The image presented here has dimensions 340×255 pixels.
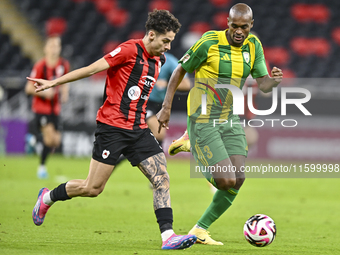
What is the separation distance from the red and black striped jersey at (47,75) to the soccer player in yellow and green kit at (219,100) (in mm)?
6061

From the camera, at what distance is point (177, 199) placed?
27.9 feet

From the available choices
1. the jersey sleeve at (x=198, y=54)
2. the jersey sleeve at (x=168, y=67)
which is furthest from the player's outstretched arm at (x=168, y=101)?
the jersey sleeve at (x=168, y=67)

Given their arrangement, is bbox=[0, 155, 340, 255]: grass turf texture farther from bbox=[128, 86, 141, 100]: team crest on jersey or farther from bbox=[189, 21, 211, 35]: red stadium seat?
bbox=[189, 21, 211, 35]: red stadium seat

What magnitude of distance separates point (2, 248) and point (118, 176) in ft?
25.1

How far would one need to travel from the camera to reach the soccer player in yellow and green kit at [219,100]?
4883 mm

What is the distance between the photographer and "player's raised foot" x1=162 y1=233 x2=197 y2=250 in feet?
14.2

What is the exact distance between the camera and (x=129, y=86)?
4688 millimetres

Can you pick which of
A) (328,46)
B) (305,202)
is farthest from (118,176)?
(328,46)

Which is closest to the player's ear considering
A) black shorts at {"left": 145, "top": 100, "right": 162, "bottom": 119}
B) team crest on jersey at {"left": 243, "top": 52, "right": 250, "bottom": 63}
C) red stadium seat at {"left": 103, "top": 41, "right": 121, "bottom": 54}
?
team crest on jersey at {"left": 243, "top": 52, "right": 250, "bottom": 63}

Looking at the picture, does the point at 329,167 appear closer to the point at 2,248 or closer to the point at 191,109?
the point at 191,109

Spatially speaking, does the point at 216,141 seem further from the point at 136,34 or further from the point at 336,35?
the point at 336,35

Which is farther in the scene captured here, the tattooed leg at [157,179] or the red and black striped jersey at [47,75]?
the red and black striped jersey at [47,75]

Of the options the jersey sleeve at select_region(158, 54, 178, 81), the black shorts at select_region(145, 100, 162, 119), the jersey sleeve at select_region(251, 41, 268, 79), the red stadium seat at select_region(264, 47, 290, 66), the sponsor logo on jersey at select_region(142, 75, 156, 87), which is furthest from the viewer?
the red stadium seat at select_region(264, 47, 290, 66)

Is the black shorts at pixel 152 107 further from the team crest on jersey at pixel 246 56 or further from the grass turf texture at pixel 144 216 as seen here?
the team crest on jersey at pixel 246 56
